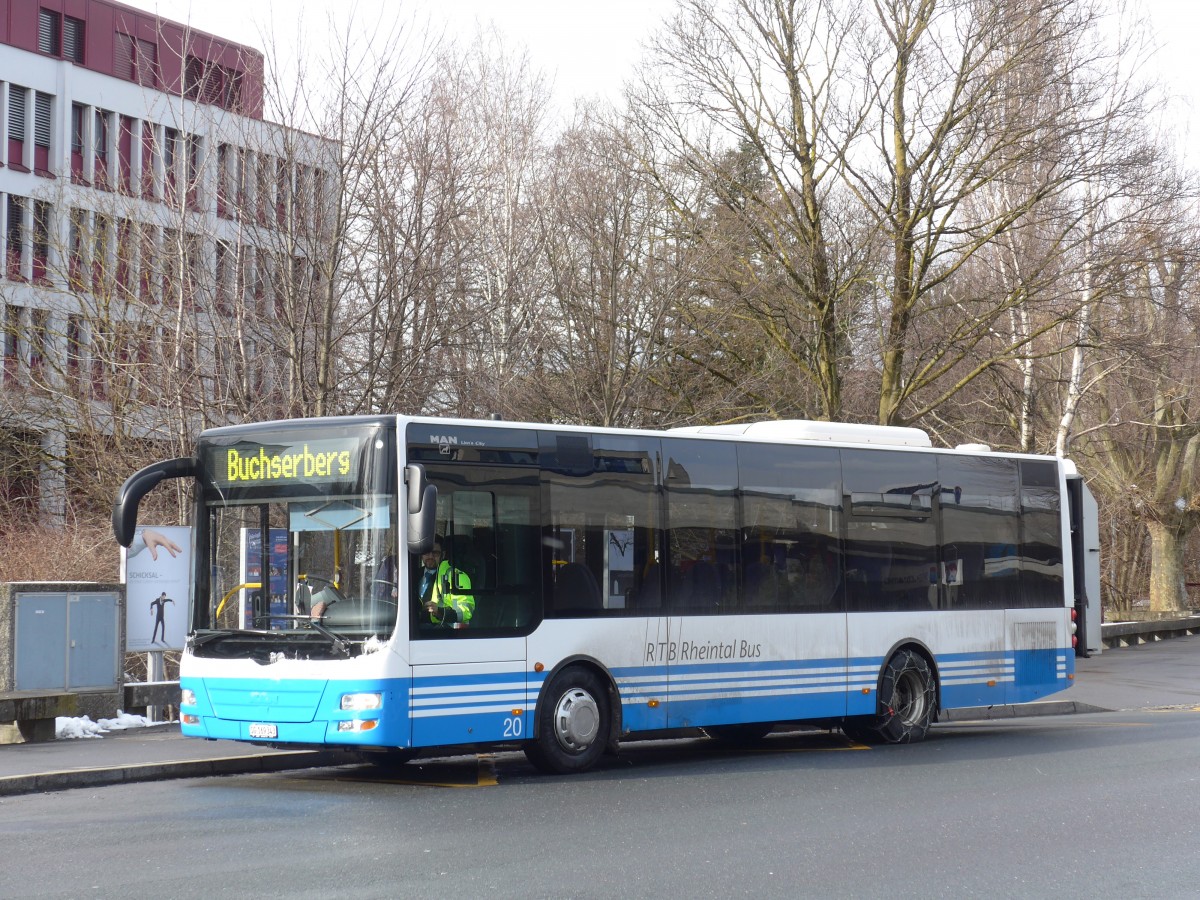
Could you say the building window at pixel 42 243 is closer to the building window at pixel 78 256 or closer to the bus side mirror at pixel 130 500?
the building window at pixel 78 256

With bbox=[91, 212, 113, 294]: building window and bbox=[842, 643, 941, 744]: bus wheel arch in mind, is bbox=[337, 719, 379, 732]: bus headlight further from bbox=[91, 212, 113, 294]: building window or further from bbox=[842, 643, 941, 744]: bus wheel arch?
bbox=[91, 212, 113, 294]: building window

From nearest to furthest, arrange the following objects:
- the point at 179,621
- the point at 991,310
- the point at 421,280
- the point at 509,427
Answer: the point at 509,427
the point at 179,621
the point at 421,280
the point at 991,310

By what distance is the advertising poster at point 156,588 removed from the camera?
15.5 meters

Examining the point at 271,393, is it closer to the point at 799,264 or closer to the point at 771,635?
the point at 771,635

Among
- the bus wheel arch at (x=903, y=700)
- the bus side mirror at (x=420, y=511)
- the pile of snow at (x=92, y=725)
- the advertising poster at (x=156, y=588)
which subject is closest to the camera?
the bus side mirror at (x=420, y=511)

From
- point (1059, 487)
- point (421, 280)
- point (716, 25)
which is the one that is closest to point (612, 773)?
point (1059, 487)

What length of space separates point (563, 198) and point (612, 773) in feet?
45.3

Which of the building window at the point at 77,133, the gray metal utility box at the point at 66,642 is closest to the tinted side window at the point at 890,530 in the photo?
the gray metal utility box at the point at 66,642

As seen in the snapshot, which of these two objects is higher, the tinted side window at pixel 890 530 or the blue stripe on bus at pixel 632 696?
the tinted side window at pixel 890 530

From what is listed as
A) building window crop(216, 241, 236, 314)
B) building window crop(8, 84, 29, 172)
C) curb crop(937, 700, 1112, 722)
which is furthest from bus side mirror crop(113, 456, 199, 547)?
building window crop(8, 84, 29, 172)

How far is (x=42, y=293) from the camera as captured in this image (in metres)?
30.4

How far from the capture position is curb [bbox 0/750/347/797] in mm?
11445

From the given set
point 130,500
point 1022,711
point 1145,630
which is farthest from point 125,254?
point 1145,630

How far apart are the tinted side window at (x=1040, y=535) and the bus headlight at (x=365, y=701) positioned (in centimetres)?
888
